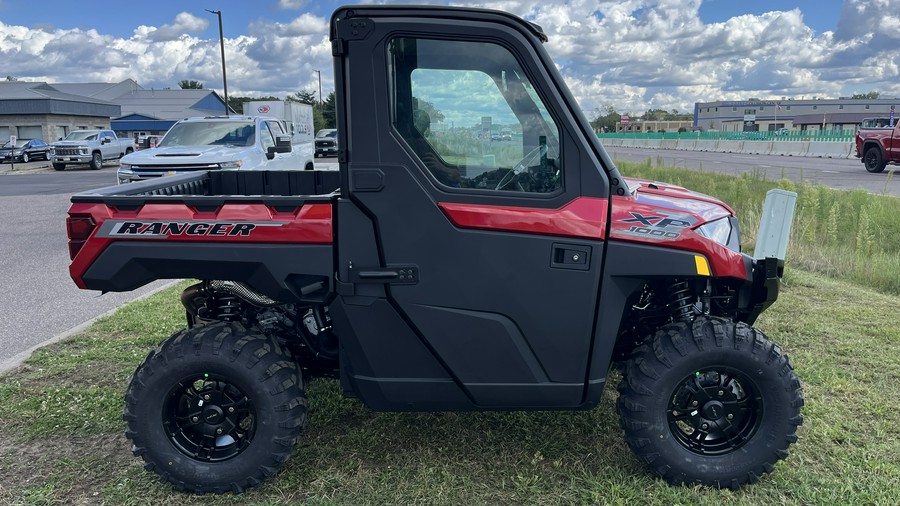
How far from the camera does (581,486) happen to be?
3.26 metres

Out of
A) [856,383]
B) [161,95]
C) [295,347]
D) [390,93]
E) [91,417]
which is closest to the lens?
[390,93]

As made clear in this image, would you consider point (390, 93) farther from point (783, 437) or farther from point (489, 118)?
point (783, 437)

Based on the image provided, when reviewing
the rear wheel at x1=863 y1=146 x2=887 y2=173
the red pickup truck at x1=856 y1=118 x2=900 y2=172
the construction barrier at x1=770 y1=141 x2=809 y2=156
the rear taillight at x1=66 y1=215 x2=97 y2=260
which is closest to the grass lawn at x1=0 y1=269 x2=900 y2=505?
the rear taillight at x1=66 y1=215 x2=97 y2=260

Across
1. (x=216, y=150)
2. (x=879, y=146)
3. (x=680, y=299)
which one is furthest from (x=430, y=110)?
(x=879, y=146)

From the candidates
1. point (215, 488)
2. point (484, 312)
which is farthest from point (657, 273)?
point (215, 488)

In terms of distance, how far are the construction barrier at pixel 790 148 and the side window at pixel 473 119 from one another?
1317 inches

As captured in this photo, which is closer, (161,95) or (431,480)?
(431,480)

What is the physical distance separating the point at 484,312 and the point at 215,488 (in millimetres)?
1588

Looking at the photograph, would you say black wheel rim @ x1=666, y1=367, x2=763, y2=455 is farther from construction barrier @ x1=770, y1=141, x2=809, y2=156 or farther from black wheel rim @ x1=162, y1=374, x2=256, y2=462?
construction barrier @ x1=770, y1=141, x2=809, y2=156

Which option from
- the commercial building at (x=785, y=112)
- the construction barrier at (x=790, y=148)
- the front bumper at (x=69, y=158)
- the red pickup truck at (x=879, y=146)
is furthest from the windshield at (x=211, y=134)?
the commercial building at (x=785, y=112)

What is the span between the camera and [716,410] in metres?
3.19

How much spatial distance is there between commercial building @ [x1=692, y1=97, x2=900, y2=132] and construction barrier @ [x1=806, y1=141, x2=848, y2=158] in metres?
60.2

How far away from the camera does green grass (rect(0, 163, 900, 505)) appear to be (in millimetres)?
3186

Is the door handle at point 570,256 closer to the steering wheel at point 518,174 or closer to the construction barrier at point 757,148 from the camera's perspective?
the steering wheel at point 518,174
